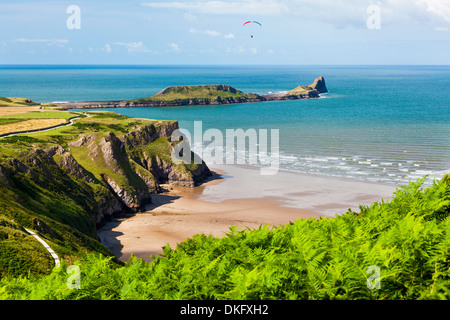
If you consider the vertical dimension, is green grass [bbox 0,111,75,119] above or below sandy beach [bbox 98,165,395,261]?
above

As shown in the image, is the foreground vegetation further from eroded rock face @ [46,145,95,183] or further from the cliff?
eroded rock face @ [46,145,95,183]

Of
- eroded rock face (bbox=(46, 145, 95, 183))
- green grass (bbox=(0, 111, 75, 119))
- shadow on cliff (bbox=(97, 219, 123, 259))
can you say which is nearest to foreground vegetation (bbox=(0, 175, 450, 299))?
shadow on cliff (bbox=(97, 219, 123, 259))

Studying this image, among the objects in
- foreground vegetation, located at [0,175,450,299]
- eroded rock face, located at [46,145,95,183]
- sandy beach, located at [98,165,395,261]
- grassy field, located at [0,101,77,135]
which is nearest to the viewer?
foreground vegetation, located at [0,175,450,299]

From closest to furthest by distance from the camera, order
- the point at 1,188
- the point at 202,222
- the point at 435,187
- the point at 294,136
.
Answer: the point at 435,187, the point at 1,188, the point at 202,222, the point at 294,136

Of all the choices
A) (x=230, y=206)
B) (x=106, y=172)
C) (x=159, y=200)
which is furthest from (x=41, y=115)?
(x=230, y=206)

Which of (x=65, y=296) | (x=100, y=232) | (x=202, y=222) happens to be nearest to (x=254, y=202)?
(x=202, y=222)

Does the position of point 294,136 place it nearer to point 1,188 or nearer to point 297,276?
point 1,188
